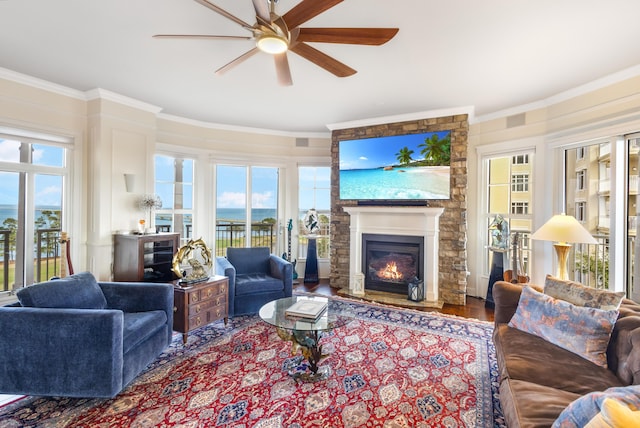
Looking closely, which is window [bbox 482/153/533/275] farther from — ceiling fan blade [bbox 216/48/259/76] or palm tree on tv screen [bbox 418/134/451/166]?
ceiling fan blade [bbox 216/48/259/76]

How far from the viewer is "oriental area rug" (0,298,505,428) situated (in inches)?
73.9

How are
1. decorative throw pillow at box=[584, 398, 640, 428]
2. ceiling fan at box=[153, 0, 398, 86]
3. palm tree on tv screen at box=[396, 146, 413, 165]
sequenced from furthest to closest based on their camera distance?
palm tree on tv screen at box=[396, 146, 413, 165]
ceiling fan at box=[153, 0, 398, 86]
decorative throw pillow at box=[584, 398, 640, 428]

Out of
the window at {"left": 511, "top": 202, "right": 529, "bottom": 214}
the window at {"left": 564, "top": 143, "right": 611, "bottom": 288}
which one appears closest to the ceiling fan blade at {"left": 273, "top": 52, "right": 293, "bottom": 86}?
the window at {"left": 564, "top": 143, "right": 611, "bottom": 288}

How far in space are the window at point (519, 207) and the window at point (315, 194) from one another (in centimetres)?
289

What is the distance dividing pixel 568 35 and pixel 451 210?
2355mm

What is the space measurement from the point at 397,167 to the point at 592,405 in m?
3.69

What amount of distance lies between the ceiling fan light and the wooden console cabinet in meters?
2.83

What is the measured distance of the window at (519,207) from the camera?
416 centimetres

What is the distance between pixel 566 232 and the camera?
257 cm

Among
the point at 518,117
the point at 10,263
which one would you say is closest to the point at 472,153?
the point at 518,117

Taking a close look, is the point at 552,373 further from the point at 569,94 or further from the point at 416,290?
the point at 569,94

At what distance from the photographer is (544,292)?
7.48 ft

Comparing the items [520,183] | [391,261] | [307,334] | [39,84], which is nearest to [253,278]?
[307,334]

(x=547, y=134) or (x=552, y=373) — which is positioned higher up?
(x=547, y=134)
